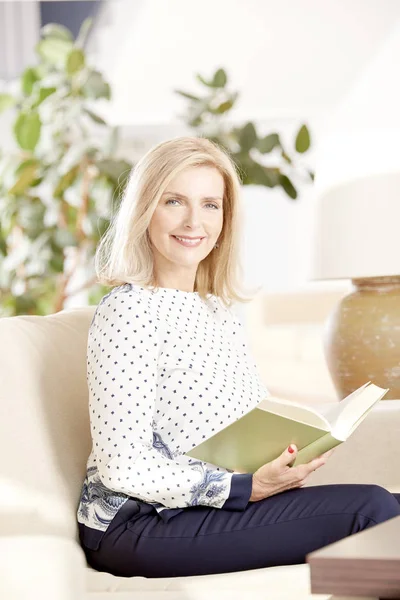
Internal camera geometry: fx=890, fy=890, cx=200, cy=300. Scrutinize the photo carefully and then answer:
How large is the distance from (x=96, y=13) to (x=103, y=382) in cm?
485

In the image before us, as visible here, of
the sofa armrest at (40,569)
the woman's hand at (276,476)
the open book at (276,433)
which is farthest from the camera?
the woman's hand at (276,476)

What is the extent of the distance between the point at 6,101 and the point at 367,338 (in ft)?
5.67

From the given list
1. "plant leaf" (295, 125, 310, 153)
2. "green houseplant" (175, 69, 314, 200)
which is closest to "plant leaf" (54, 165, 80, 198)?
"green houseplant" (175, 69, 314, 200)

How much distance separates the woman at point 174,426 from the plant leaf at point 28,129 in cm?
159

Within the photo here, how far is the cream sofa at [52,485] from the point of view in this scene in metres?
1.18

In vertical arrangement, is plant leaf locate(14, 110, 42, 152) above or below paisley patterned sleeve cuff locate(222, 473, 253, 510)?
above

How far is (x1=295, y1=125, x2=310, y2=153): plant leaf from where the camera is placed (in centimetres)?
322

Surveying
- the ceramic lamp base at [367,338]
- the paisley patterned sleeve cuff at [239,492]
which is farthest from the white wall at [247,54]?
the paisley patterned sleeve cuff at [239,492]

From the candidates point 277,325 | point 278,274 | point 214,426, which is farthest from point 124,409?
point 278,274

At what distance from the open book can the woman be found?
2cm

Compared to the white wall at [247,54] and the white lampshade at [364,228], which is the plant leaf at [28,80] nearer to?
the white lampshade at [364,228]

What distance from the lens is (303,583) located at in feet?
4.25

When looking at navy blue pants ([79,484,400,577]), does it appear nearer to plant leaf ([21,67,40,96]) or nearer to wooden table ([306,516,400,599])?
wooden table ([306,516,400,599])

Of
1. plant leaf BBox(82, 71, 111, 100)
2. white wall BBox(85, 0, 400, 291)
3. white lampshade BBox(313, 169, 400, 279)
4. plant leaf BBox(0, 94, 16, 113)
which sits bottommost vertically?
white lampshade BBox(313, 169, 400, 279)
